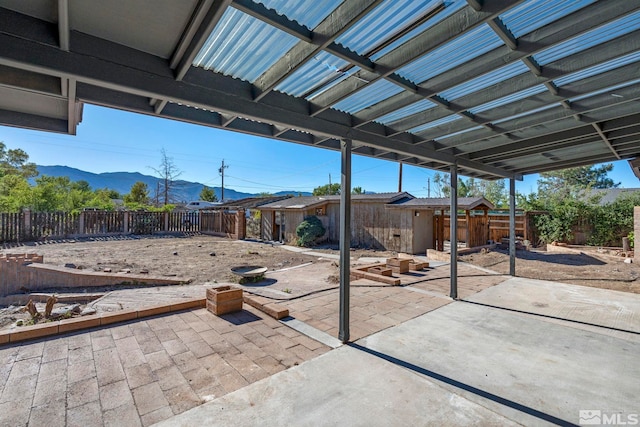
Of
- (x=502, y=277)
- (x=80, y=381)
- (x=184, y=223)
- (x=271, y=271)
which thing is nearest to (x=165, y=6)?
(x=80, y=381)

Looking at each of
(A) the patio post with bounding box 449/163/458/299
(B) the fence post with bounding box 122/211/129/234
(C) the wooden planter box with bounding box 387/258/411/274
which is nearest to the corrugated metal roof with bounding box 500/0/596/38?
(A) the patio post with bounding box 449/163/458/299

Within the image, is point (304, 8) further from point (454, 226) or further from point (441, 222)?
point (441, 222)

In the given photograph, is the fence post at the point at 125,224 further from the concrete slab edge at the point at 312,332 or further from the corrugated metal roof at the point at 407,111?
the corrugated metal roof at the point at 407,111

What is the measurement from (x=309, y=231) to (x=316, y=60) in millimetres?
11523

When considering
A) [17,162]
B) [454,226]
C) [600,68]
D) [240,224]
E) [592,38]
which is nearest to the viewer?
[592,38]

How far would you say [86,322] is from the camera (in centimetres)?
344

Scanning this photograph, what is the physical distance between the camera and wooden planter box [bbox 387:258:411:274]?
23.3 feet

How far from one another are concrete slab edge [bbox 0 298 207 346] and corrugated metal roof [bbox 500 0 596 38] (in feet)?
15.2

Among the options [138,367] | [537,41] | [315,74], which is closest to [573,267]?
[537,41]

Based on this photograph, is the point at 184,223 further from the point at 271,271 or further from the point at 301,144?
the point at 301,144

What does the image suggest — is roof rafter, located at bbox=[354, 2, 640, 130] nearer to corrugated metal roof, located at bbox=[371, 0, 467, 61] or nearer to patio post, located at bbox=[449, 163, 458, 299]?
corrugated metal roof, located at bbox=[371, 0, 467, 61]

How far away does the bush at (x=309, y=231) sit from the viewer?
13672 millimetres

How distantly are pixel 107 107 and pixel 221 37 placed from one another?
1301 mm

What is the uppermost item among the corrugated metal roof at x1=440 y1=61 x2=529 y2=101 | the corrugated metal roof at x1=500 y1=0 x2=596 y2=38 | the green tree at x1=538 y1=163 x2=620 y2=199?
the green tree at x1=538 y1=163 x2=620 y2=199
